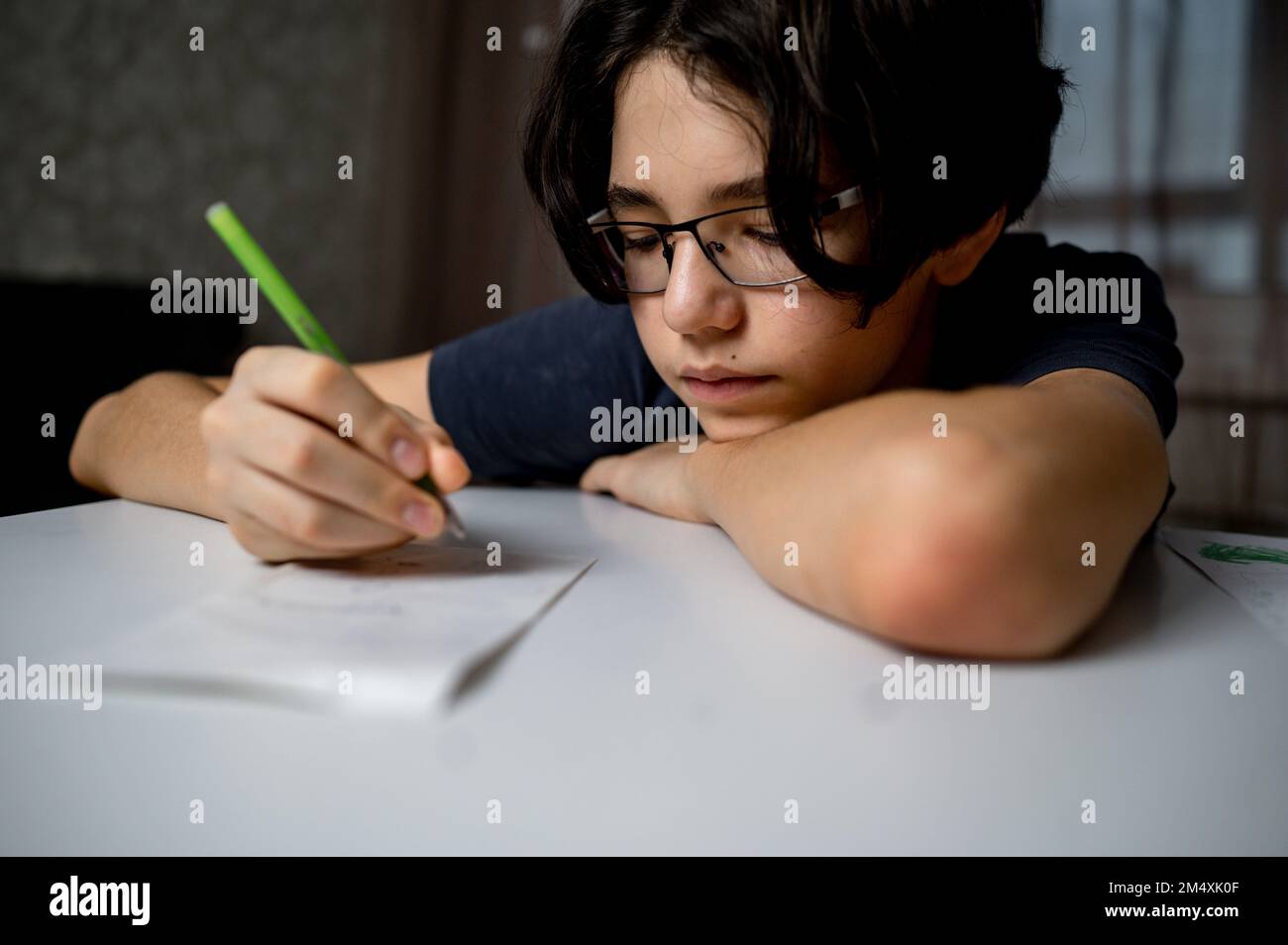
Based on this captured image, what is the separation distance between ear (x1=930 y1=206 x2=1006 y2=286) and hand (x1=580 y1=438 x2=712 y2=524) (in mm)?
289

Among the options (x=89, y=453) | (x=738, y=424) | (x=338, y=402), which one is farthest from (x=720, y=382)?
(x=89, y=453)

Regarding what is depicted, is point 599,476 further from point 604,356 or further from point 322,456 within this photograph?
point 322,456

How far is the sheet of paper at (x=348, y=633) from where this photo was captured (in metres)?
0.45

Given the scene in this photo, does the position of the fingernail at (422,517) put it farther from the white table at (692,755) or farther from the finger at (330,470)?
the white table at (692,755)

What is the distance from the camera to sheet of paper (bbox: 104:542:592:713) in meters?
0.45

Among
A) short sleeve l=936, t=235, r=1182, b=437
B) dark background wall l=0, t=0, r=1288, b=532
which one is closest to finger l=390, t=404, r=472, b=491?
short sleeve l=936, t=235, r=1182, b=437

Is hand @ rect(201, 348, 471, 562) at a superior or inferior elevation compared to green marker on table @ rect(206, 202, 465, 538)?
inferior

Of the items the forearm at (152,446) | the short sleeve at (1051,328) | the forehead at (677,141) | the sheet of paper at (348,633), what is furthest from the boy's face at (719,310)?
the forearm at (152,446)

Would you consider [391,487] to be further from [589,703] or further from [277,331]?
[277,331]

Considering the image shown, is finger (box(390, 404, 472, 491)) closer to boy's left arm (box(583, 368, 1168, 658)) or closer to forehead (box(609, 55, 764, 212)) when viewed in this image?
boy's left arm (box(583, 368, 1168, 658))

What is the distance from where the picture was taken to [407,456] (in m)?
0.57

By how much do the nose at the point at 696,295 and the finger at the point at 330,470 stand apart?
28cm

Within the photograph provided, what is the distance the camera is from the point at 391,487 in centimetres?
58
